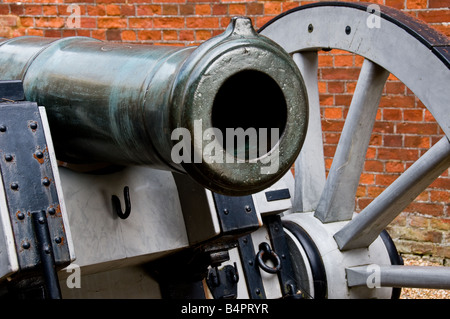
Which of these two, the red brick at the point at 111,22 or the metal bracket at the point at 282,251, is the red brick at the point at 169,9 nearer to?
the red brick at the point at 111,22

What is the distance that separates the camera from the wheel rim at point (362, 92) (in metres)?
1.99

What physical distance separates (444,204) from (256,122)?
2.51 metres

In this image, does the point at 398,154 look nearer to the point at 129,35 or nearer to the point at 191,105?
the point at 129,35

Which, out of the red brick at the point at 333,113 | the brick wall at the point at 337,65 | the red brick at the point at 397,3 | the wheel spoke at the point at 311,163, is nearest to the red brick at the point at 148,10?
the brick wall at the point at 337,65

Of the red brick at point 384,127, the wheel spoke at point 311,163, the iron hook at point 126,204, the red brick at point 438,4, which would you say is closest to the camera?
the iron hook at point 126,204

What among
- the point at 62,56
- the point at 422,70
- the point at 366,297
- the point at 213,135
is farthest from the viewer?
the point at 366,297

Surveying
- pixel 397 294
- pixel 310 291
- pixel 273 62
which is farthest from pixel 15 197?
pixel 397 294

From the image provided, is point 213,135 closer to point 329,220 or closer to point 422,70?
point 422,70

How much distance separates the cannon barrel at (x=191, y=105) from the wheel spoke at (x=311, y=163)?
1.05m

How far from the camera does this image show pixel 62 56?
6.00 ft

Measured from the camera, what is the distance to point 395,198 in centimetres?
222

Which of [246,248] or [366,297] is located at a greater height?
[246,248]

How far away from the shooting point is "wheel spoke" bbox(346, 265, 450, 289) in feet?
6.75

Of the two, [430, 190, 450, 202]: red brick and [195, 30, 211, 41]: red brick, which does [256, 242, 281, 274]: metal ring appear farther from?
[195, 30, 211, 41]: red brick
